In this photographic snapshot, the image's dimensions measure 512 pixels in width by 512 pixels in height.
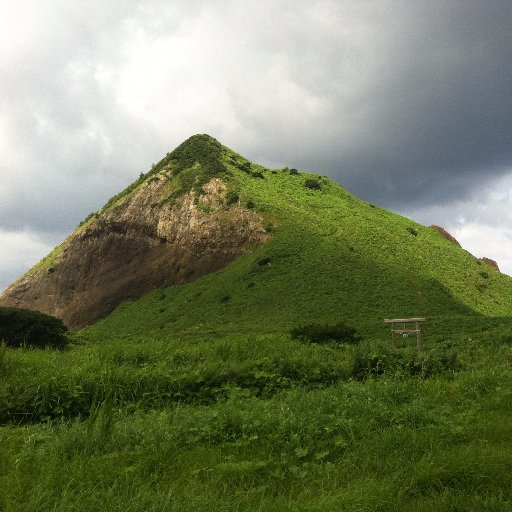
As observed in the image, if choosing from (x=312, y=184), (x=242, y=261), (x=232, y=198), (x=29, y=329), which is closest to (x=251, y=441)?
(x=29, y=329)

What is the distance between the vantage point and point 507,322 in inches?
1140

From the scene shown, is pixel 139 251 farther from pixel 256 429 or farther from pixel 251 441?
pixel 251 441

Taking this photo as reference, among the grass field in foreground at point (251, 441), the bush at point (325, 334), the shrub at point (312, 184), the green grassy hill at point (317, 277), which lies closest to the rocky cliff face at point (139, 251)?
the green grassy hill at point (317, 277)

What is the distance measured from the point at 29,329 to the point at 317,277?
90.3ft

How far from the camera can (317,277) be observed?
44250mm

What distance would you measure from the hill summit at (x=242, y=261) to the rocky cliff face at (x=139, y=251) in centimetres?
18

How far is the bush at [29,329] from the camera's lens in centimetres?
2177

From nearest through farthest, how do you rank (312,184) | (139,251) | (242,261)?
(242,261)
(139,251)
(312,184)

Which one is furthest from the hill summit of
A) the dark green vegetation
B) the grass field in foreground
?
the grass field in foreground

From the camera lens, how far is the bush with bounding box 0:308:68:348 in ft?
71.4

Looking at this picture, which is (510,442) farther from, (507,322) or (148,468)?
(507,322)

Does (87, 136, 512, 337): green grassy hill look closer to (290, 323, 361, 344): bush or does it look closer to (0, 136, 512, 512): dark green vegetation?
(290, 323, 361, 344): bush

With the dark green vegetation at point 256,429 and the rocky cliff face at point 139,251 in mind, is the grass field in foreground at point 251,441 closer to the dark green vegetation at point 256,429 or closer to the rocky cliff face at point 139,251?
Answer: the dark green vegetation at point 256,429

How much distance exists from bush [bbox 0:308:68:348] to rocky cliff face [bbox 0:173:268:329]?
3171 centimetres
